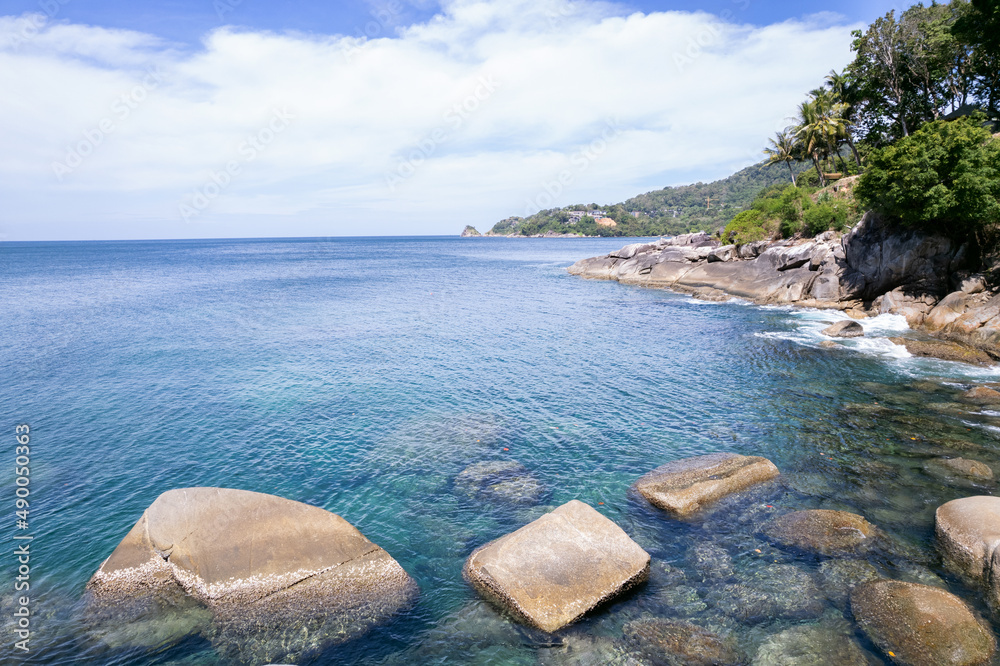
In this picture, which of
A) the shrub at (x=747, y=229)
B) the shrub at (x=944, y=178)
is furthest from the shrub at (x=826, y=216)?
the shrub at (x=944, y=178)

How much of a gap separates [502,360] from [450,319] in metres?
13.9

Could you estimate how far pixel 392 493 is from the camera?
15.5m

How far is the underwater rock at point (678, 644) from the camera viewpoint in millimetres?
9391

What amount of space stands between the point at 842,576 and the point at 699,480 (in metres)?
4.09

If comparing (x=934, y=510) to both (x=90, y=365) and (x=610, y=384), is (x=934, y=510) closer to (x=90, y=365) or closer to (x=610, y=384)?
(x=610, y=384)

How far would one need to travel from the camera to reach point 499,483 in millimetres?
15914

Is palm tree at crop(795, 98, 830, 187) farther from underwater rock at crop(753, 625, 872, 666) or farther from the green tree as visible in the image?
underwater rock at crop(753, 625, 872, 666)

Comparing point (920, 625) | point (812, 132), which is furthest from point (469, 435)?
point (812, 132)

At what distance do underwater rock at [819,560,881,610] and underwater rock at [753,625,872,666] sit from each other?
3.27 feet

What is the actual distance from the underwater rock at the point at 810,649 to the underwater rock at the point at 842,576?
3.27 feet

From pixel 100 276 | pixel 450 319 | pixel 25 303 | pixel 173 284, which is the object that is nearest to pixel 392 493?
pixel 450 319

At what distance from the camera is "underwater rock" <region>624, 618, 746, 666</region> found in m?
9.39

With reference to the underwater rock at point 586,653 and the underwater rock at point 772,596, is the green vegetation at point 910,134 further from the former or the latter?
the underwater rock at point 586,653

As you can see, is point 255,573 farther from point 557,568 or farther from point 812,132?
point 812,132
